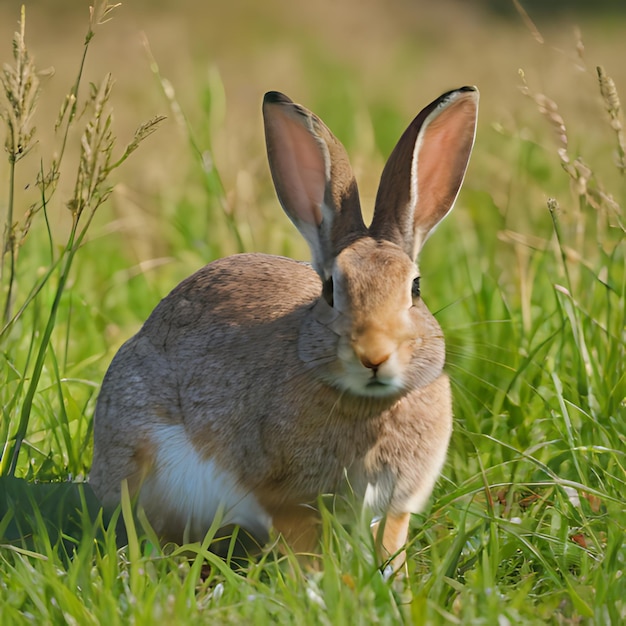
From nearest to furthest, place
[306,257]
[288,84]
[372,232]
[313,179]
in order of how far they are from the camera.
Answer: [372,232] < [313,179] < [306,257] < [288,84]

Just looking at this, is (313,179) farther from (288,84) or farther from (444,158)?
(288,84)

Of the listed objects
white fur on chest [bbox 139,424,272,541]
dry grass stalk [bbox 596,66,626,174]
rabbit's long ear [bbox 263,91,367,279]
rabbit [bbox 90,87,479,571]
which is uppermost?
dry grass stalk [bbox 596,66,626,174]

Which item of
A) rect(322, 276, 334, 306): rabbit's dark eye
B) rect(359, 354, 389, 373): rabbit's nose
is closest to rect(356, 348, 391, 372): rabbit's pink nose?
rect(359, 354, 389, 373): rabbit's nose

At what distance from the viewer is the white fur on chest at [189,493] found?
3928 mm

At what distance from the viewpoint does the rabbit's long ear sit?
3984mm

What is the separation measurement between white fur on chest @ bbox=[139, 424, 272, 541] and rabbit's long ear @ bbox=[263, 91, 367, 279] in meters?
0.77

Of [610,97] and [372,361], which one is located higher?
[610,97]

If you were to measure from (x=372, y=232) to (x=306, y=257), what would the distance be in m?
2.90

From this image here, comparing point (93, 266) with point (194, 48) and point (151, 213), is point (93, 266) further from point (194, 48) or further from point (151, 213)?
point (194, 48)

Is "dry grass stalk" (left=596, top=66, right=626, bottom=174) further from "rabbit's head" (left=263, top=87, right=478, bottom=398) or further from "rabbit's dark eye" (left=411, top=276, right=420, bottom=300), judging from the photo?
"rabbit's dark eye" (left=411, top=276, right=420, bottom=300)

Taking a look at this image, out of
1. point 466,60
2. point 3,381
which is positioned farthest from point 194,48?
point 3,381

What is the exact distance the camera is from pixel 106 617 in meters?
3.07

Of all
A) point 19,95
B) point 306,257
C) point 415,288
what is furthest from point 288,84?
point 19,95

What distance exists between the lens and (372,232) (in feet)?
13.0
